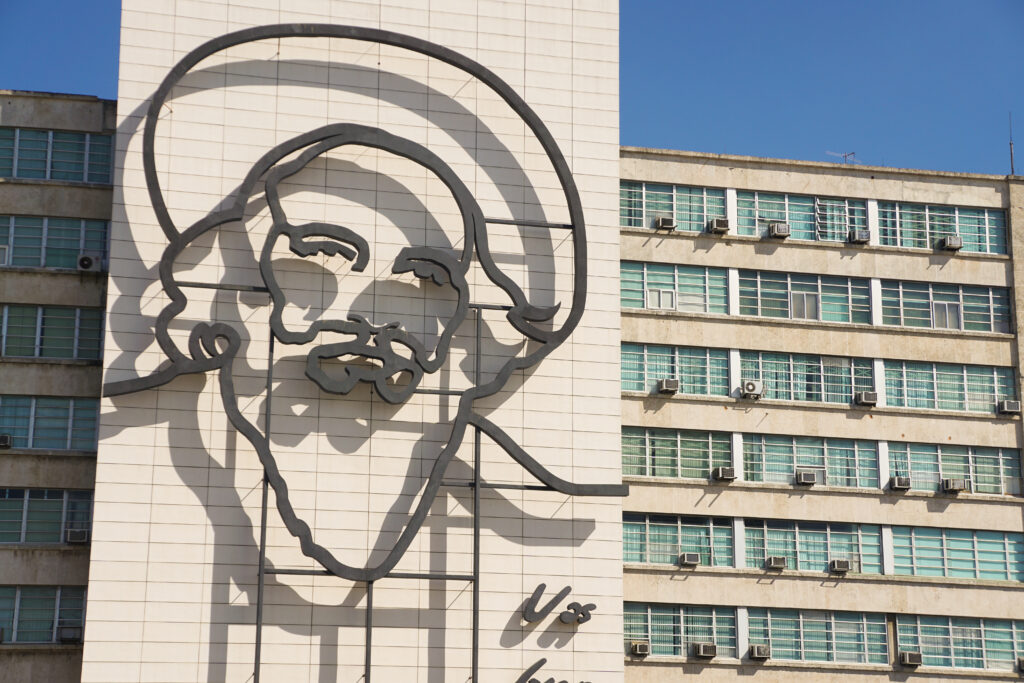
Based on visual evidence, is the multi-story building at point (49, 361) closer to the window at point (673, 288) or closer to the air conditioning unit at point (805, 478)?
the window at point (673, 288)

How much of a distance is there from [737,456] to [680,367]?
2.79 m

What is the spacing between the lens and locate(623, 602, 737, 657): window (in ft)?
118

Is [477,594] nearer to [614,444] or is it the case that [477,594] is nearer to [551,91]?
[614,444]

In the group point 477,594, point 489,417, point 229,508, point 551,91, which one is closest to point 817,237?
point 551,91

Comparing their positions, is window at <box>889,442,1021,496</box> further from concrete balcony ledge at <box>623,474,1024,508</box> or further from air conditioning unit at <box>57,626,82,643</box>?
air conditioning unit at <box>57,626,82,643</box>

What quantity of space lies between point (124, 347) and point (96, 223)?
21.9ft

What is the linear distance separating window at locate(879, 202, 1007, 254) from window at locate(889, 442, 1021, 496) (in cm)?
572

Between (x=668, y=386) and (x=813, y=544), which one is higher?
(x=668, y=386)

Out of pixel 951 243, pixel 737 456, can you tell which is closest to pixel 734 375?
pixel 737 456

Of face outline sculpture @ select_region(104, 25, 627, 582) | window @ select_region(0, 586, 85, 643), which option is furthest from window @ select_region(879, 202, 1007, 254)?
window @ select_region(0, 586, 85, 643)

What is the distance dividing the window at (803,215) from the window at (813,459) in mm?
5726

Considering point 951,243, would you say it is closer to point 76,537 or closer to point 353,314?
point 353,314

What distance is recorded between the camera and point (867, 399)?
38.3 meters

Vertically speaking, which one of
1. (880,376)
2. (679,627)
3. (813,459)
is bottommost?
(679,627)
